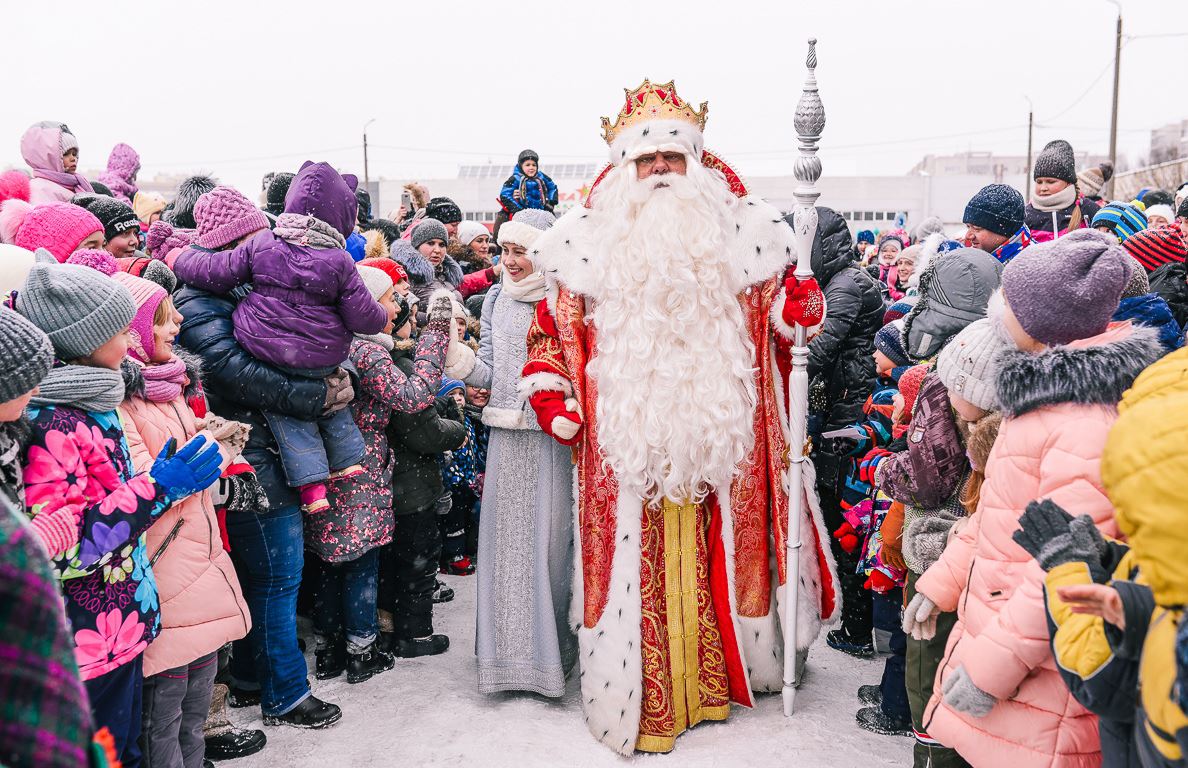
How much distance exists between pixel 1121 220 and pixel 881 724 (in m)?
3.18

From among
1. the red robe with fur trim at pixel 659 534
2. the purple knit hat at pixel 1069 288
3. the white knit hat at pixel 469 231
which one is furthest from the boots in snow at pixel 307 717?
the white knit hat at pixel 469 231

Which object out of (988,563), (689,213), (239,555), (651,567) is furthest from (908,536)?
(239,555)

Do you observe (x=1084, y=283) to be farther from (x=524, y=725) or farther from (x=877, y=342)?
Result: (x=524, y=725)

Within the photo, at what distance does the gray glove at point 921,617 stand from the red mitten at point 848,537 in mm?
1447

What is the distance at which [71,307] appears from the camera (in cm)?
241

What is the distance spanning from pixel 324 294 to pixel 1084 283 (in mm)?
2709

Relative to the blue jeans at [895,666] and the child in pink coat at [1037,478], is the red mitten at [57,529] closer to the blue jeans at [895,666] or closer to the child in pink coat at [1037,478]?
the child in pink coat at [1037,478]

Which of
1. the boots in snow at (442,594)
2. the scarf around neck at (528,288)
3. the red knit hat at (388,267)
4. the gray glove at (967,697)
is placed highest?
the red knit hat at (388,267)

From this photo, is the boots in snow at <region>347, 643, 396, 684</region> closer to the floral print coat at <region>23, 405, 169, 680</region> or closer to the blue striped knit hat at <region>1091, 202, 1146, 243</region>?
the floral print coat at <region>23, 405, 169, 680</region>

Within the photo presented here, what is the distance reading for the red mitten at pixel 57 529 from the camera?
2.16 m

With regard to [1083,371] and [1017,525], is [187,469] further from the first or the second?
[1083,371]

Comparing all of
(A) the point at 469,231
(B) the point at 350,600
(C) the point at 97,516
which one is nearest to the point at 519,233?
(B) the point at 350,600

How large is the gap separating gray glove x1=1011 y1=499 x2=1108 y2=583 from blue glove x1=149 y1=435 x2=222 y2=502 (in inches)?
86.2

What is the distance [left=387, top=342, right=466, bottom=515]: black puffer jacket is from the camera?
13.7 ft
